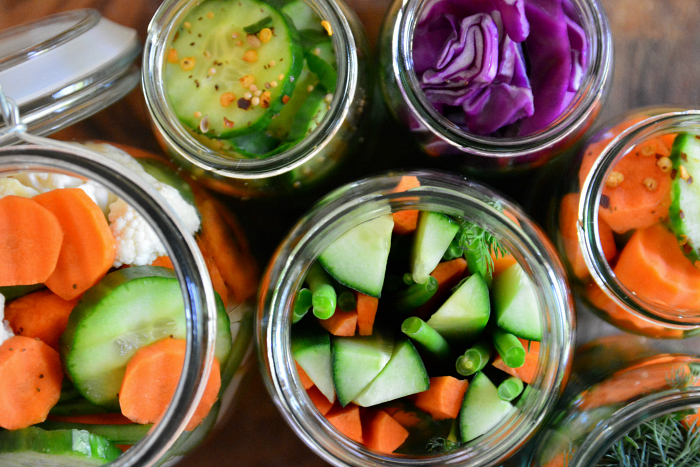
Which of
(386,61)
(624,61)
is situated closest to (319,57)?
A: (386,61)

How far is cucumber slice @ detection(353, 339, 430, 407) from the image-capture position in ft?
1.56

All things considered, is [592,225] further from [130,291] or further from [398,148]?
[130,291]

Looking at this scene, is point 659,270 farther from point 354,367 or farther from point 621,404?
point 354,367

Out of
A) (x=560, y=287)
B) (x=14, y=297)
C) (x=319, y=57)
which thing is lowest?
(x=14, y=297)

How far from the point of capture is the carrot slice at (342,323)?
1.60 feet

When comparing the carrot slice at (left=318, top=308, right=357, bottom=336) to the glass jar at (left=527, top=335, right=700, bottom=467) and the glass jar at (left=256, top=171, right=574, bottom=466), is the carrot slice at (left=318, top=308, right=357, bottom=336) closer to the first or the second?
the glass jar at (left=256, top=171, right=574, bottom=466)

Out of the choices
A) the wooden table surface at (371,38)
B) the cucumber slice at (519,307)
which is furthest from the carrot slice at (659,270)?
the wooden table surface at (371,38)

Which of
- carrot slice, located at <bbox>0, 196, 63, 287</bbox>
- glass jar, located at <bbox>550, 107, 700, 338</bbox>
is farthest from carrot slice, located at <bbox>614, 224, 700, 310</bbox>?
carrot slice, located at <bbox>0, 196, 63, 287</bbox>

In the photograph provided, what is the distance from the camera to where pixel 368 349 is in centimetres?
48

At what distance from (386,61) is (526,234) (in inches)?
9.1

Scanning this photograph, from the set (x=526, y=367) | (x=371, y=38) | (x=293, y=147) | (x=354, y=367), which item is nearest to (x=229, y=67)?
(x=293, y=147)

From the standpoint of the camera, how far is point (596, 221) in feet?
1.63

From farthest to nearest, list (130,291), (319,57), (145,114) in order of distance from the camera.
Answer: (145,114), (319,57), (130,291)

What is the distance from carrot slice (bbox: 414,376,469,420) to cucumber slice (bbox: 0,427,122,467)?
0.28 meters
